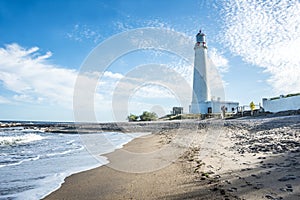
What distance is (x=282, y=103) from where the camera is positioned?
2169 centimetres

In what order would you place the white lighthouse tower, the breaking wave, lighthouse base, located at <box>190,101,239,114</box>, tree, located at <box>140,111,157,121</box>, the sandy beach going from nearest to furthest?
the sandy beach, the breaking wave, lighthouse base, located at <box>190,101,239,114</box>, the white lighthouse tower, tree, located at <box>140,111,157,121</box>

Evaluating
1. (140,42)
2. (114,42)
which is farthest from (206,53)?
(114,42)

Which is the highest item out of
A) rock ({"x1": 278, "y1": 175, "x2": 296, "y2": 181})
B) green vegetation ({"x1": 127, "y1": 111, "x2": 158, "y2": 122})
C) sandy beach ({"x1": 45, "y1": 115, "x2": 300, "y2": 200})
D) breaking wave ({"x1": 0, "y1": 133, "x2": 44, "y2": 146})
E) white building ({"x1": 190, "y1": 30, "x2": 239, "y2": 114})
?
white building ({"x1": 190, "y1": 30, "x2": 239, "y2": 114})

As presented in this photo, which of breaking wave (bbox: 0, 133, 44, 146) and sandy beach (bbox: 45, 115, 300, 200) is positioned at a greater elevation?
sandy beach (bbox: 45, 115, 300, 200)

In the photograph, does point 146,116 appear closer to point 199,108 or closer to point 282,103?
point 199,108

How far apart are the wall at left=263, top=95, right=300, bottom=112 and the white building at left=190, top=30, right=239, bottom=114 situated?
10118mm

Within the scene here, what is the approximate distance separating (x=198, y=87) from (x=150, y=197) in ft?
107

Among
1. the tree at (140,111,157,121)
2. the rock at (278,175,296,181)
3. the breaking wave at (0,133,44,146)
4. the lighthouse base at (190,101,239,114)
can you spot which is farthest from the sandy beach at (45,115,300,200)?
the tree at (140,111,157,121)

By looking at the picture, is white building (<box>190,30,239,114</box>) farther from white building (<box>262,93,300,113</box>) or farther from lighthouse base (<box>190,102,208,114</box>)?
white building (<box>262,93,300,113</box>)

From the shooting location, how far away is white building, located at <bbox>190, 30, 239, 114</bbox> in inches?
1362

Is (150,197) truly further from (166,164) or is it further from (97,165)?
(97,165)

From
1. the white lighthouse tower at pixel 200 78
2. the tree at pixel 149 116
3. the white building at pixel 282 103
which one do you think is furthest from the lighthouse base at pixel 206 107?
the tree at pixel 149 116

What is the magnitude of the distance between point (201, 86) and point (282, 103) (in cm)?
1459

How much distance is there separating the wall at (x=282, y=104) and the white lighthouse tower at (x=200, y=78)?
36.8ft
